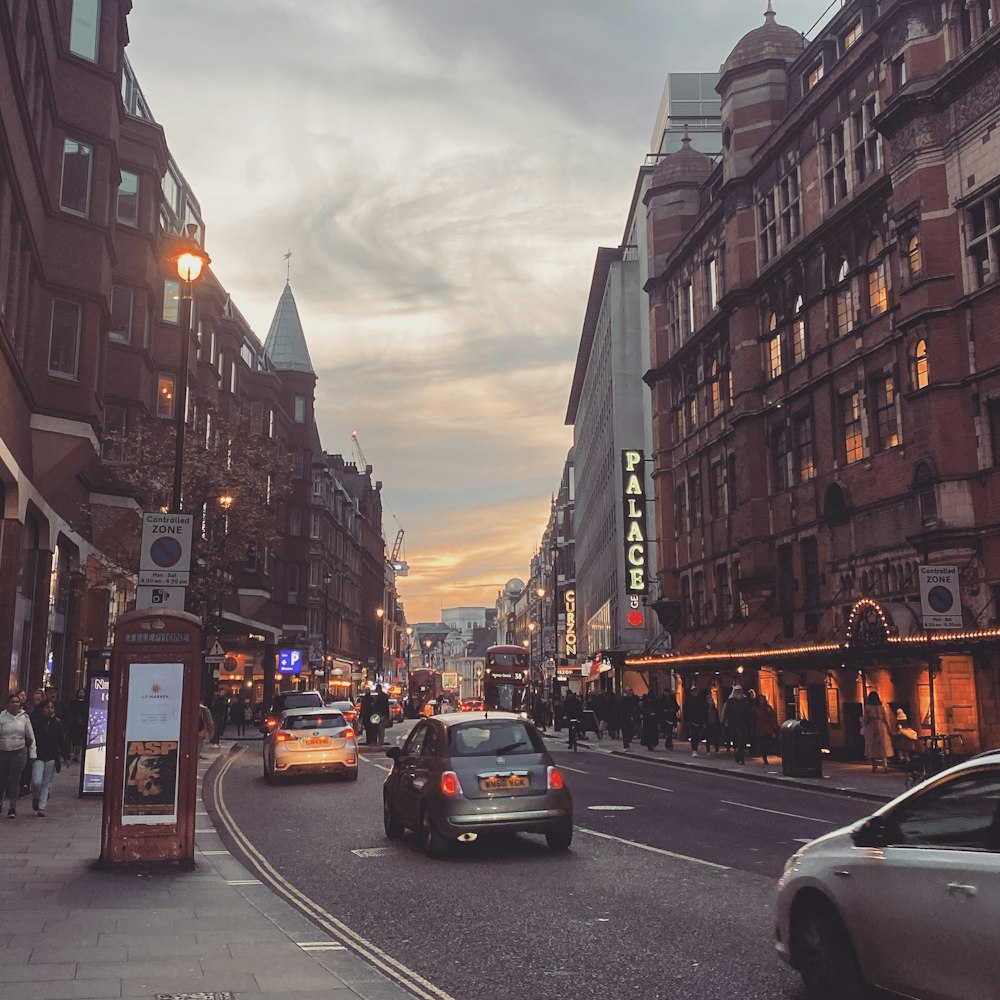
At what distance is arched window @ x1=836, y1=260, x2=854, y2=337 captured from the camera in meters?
31.4

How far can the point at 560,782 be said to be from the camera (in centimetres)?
1290

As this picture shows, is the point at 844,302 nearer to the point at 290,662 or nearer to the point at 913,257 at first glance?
the point at 913,257

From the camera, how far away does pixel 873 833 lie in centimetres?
611

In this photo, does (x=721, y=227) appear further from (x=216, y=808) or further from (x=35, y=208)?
(x=216, y=808)

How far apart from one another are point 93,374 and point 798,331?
2095cm

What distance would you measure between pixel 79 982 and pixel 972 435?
23.2 meters

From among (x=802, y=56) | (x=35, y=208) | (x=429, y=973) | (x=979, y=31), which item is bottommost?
(x=429, y=973)

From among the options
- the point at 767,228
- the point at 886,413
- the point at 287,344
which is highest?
the point at 287,344

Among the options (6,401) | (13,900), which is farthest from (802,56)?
(13,900)

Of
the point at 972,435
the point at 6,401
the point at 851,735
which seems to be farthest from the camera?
the point at 851,735

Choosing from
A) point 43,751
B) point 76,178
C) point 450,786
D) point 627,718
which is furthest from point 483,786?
point 627,718

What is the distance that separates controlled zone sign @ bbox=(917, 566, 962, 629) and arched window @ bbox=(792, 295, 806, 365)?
13343 mm

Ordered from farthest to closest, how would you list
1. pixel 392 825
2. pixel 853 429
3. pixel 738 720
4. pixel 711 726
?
pixel 711 726 < pixel 853 429 < pixel 738 720 < pixel 392 825

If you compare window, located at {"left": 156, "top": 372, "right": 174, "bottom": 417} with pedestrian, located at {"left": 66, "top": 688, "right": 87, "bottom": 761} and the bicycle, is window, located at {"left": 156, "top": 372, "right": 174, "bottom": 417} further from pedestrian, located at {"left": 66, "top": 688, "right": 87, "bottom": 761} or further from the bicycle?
the bicycle
